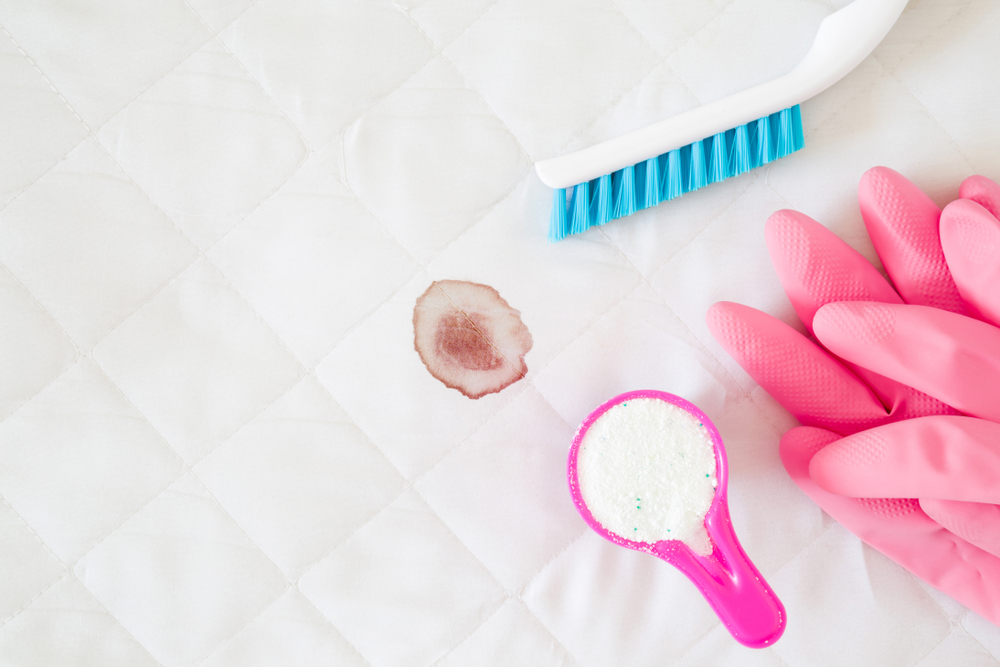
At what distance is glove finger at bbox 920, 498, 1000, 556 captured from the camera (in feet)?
2.18

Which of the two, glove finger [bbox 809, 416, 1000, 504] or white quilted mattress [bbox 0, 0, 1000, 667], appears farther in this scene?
white quilted mattress [bbox 0, 0, 1000, 667]

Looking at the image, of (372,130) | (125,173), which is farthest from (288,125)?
(125,173)

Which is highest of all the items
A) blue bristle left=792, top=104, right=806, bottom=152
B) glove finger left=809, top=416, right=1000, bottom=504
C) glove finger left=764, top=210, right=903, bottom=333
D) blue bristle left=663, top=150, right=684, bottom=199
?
blue bristle left=663, top=150, right=684, bottom=199

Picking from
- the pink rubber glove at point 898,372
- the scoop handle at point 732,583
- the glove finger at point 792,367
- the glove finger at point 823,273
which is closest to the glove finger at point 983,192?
the pink rubber glove at point 898,372

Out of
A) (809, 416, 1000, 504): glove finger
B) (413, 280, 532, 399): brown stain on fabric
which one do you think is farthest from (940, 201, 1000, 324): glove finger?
(413, 280, 532, 399): brown stain on fabric

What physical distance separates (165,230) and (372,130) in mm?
273

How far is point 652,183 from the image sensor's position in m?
0.72

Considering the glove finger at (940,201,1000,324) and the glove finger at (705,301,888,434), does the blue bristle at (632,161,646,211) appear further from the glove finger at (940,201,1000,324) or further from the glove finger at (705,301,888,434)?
the glove finger at (940,201,1000,324)

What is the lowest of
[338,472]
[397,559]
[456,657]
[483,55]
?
[456,657]

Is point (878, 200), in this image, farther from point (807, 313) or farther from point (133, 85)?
point (133, 85)

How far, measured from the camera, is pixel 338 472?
0.74 meters

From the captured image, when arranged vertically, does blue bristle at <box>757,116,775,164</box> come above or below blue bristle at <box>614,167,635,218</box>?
below

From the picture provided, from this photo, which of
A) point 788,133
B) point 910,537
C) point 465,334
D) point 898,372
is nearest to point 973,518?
point 910,537

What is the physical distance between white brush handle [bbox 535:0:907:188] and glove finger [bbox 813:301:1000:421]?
239 millimetres
